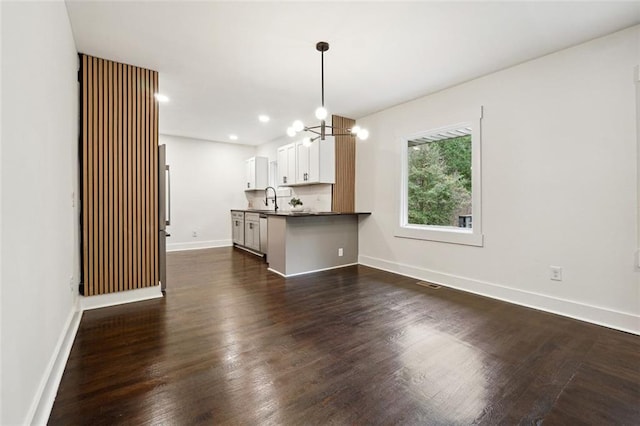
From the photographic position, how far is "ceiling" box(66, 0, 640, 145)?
7.66ft

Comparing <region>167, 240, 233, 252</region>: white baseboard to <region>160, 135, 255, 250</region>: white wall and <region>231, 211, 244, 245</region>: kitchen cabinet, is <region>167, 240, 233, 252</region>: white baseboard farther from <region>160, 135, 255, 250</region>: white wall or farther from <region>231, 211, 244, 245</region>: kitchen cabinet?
<region>231, 211, 244, 245</region>: kitchen cabinet

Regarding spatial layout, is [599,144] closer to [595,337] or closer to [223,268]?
[595,337]

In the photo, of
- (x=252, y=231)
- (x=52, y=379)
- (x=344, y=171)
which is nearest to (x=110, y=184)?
(x=52, y=379)

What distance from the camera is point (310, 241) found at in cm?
462

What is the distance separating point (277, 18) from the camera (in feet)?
8.04

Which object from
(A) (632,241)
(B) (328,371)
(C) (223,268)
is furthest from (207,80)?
(A) (632,241)

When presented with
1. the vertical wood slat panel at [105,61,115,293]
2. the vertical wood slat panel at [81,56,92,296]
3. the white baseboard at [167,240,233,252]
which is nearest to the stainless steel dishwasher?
the white baseboard at [167,240,233,252]

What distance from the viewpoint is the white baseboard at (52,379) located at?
1397mm

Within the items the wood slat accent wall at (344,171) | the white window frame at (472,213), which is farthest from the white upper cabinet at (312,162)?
the white window frame at (472,213)

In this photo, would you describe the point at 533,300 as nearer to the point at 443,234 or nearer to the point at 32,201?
the point at 443,234

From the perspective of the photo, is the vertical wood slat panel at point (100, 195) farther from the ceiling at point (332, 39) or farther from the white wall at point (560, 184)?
the white wall at point (560, 184)

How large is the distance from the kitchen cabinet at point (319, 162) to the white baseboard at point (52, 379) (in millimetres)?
3625

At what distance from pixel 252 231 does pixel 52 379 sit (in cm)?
454

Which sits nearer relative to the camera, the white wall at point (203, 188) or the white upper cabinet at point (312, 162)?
the white upper cabinet at point (312, 162)
